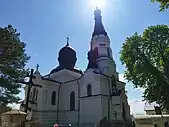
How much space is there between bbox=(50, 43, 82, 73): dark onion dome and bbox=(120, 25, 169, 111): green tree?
15.7 meters

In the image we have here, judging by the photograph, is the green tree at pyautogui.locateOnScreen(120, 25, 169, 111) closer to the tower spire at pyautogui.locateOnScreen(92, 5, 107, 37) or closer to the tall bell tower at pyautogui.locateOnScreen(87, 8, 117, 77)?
the tall bell tower at pyautogui.locateOnScreen(87, 8, 117, 77)

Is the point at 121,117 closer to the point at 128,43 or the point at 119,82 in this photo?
the point at 119,82

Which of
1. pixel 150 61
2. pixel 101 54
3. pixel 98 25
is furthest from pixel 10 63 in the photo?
pixel 98 25

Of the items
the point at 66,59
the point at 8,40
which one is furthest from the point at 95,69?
the point at 8,40

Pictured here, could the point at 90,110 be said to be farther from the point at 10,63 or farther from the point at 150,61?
the point at 10,63

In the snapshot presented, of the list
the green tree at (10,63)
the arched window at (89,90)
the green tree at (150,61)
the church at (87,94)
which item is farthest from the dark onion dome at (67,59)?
the green tree at (150,61)

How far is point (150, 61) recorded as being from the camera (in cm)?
1744

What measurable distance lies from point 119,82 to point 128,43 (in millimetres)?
11605

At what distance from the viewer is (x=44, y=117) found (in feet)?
85.4

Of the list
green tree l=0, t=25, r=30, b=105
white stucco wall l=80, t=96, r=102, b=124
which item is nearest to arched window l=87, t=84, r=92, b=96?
white stucco wall l=80, t=96, r=102, b=124

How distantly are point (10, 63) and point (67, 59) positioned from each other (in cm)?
1639

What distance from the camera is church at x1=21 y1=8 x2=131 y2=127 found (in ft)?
78.7

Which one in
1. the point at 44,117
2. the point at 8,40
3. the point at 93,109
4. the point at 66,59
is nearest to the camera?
the point at 8,40

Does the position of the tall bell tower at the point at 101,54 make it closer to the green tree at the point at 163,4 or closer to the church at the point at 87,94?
the church at the point at 87,94
